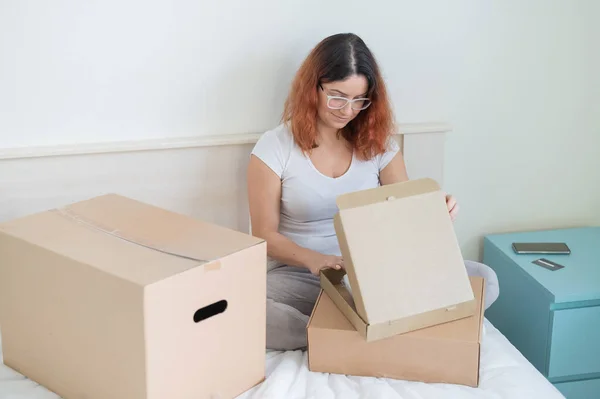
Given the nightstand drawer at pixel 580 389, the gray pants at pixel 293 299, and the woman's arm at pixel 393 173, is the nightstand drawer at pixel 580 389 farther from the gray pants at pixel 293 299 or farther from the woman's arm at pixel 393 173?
the woman's arm at pixel 393 173

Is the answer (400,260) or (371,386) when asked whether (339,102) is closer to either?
(400,260)

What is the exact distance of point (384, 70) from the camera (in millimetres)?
1920

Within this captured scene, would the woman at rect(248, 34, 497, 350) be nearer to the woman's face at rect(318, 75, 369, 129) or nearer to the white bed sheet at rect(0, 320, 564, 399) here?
the woman's face at rect(318, 75, 369, 129)

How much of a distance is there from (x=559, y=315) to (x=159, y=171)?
1.06 metres

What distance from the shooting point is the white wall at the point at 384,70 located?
67.8 inches

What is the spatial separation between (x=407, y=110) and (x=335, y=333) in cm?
80

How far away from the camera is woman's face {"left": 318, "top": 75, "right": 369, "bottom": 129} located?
165 centimetres

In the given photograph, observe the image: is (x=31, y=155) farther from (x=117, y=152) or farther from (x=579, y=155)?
(x=579, y=155)

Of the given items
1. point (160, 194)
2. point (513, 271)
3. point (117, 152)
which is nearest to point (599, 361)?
point (513, 271)

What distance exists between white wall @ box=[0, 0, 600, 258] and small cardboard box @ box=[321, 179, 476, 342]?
0.63m

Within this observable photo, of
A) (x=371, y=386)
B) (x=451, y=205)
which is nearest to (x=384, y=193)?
(x=451, y=205)

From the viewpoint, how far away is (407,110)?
1967 mm

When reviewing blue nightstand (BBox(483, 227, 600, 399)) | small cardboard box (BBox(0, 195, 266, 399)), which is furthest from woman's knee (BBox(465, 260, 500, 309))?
small cardboard box (BBox(0, 195, 266, 399))

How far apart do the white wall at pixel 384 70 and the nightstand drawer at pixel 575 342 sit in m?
0.42
